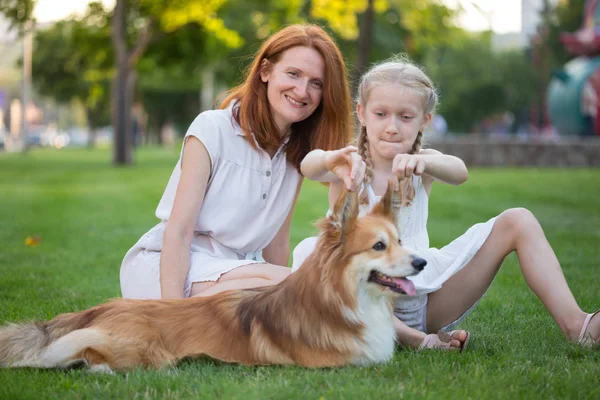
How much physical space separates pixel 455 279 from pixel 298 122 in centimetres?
167

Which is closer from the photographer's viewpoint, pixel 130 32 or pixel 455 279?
pixel 455 279

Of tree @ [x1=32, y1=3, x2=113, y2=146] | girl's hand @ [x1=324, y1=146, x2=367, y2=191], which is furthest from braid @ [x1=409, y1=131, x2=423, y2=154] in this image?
tree @ [x1=32, y1=3, x2=113, y2=146]

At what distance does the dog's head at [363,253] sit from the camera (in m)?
4.14

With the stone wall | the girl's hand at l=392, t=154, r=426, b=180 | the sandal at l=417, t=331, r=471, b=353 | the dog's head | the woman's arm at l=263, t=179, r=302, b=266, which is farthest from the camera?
the stone wall

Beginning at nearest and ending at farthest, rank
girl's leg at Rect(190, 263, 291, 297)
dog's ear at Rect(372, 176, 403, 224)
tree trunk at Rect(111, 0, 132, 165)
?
dog's ear at Rect(372, 176, 403, 224) → girl's leg at Rect(190, 263, 291, 297) → tree trunk at Rect(111, 0, 132, 165)

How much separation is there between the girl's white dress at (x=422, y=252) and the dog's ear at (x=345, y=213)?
710mm

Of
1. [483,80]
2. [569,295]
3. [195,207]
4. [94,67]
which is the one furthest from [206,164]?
[483,80]

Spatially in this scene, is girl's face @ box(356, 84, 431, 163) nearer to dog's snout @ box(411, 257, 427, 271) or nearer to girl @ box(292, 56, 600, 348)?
girl @ box(292, 56, 600, 348)

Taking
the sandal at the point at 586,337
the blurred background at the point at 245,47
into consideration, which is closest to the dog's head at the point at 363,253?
the sandal at the point at 586,337

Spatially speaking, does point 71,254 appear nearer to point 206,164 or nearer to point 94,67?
point 206,164

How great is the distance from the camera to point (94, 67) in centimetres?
3622

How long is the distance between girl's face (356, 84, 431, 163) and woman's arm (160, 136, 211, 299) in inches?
46.9

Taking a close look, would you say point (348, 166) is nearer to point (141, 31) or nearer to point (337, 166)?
point (337, 166)

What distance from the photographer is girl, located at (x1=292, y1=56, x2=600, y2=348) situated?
4.96m
